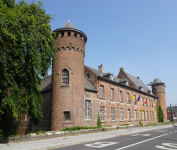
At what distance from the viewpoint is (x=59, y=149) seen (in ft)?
30.2

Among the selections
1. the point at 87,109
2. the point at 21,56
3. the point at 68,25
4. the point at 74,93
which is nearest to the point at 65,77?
the point at 74,93

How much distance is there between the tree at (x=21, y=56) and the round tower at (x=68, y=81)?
4747 millimetres

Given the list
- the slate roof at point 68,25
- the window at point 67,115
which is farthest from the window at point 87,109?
the slate roof at point 68,25

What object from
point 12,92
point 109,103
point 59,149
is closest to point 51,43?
point 12,92

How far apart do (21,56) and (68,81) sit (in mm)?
8384

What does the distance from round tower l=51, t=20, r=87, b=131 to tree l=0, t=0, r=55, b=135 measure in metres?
4.75

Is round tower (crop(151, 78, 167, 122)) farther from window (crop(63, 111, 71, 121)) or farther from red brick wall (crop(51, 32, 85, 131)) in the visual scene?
window (crop(63, 111, 71, 121))

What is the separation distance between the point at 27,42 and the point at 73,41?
9.31 m

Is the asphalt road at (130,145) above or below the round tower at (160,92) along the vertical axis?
below

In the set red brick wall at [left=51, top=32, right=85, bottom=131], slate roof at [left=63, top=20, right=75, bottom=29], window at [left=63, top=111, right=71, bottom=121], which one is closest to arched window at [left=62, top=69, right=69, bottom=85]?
red brick wall at [left=51, top=32, right=85, bottom=131]

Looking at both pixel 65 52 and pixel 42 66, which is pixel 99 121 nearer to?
pixel 65 52

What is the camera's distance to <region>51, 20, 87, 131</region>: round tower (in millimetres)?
18000

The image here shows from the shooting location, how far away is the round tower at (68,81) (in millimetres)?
18000

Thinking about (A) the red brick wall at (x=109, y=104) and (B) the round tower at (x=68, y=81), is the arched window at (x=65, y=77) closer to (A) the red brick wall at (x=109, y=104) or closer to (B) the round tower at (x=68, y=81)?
(B) the round tower at (x=68, y=81)
